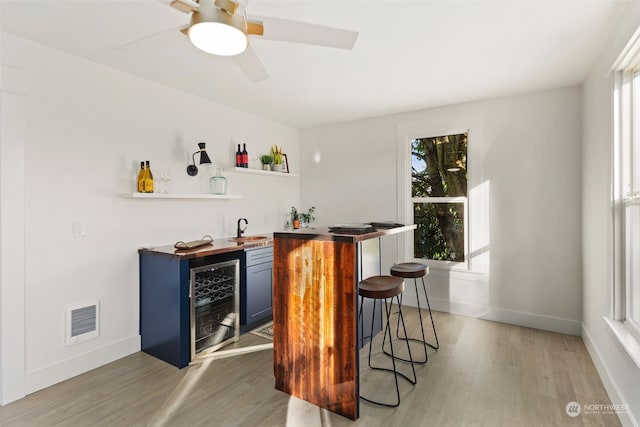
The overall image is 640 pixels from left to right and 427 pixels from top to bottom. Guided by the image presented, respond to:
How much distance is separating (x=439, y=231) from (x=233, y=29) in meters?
3.41

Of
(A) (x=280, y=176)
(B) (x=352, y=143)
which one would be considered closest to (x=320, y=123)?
(B) (x=352, y=143)

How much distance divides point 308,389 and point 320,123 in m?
3.56

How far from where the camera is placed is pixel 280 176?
15.5ft

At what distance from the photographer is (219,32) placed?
4.59 ft

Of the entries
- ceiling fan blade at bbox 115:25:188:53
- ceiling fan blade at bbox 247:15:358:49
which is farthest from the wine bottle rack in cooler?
ceiling fan blade at bbox 247:15:358:49

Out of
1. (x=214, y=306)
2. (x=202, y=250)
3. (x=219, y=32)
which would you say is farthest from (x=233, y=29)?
(x=214, y=306)

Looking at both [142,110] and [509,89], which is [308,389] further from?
[509,89]

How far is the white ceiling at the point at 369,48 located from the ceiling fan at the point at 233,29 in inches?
14.3

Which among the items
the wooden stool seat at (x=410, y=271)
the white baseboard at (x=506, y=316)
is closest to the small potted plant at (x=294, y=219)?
the white baseboard at (x=506, y=316)

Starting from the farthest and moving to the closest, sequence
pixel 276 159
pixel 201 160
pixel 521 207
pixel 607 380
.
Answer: pixel 276 159, pixel 521 207, pixel 201 160, pixel 607 380

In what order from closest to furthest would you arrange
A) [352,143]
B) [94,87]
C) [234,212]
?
[94,87]
[234,212]
[352,143]

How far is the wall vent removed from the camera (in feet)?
8.42

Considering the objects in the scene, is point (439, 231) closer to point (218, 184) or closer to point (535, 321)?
point (535, 321)

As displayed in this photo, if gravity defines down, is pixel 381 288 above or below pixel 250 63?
below
